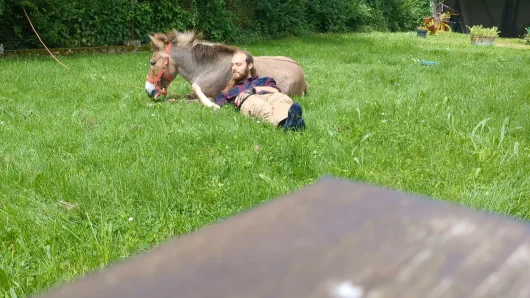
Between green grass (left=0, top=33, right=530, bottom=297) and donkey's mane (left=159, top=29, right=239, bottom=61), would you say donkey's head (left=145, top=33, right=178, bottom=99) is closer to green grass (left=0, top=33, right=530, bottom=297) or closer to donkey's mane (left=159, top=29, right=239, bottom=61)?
donkey's mane (left=159, top=29, right=239, bottom=61)

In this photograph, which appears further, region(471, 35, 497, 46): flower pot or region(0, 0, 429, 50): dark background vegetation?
region(471, 35, 497, 46): flower pot

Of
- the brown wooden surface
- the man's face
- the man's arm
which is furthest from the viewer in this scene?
the man's face

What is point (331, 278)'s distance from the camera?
2.32 feet

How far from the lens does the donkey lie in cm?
630

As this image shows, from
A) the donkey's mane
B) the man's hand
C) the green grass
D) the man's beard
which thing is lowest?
the man's hand

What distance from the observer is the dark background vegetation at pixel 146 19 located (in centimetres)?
1132

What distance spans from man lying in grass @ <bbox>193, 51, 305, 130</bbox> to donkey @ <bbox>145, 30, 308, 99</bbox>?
270 mm

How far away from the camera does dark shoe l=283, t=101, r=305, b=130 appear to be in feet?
14.1

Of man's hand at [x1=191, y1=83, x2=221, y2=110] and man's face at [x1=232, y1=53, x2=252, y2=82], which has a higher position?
man's face at [x1=232, y1=53, x2=252, y2=82]

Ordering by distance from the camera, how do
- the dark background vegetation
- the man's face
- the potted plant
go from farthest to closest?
the potted plant
the dark background vegetation
the man's face

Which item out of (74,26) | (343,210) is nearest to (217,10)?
(74,26)

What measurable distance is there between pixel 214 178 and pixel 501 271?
2.51 metres

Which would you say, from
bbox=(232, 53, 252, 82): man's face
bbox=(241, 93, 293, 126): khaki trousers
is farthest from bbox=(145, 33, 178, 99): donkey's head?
bbox=(241, 93, 293, 126): khaki trousers

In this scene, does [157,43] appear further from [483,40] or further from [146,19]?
[483,40]
